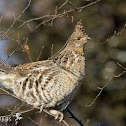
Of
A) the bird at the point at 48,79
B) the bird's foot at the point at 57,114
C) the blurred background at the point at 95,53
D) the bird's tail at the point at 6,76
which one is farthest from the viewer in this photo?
the blurred background at the point at 95,53

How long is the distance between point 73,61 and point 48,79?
64 cm

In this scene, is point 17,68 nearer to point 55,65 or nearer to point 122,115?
point 55,65

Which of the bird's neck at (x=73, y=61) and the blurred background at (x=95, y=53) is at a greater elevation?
the bird's neck at (x=73, y=61)

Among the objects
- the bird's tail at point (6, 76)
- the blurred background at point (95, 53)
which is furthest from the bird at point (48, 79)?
the blurred background at point (95, 53)

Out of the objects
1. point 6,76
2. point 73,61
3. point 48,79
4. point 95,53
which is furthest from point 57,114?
point 95,53

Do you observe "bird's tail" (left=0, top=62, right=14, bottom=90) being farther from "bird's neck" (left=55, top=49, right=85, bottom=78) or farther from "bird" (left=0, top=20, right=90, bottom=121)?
"bird's neck" (left=55, top=49, right=85, bottom=78)

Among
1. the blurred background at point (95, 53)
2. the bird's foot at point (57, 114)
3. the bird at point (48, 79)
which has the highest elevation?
the bird at point (48, 79)

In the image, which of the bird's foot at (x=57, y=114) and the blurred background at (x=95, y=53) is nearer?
the bird's foot at (x=57, y=114)

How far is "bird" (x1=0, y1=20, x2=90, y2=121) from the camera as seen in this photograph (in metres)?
4.95

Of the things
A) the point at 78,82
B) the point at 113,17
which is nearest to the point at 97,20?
the point at 113,17

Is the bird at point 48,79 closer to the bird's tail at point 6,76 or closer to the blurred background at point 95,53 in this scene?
the bird's tail at point 6,76

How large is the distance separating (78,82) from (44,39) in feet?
31.8

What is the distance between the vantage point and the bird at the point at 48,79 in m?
4.95

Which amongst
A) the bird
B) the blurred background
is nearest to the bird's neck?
the bird
